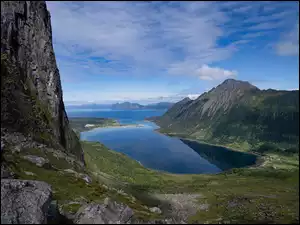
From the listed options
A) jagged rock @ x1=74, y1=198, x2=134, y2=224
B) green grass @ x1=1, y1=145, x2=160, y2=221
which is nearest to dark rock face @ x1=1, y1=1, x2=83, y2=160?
green grass @ x1=1, y1=145, x2=160, y2=221

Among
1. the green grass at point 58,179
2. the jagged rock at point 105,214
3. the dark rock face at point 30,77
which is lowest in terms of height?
the green grass at point 58,179

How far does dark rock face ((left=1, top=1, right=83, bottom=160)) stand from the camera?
87938 mm

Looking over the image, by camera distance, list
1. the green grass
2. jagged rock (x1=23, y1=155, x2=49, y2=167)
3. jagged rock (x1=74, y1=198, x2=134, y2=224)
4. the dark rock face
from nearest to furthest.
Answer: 1. jagged rock (x1=74, y1=198, x2=134, y2=224)
2. the green grass
3. jagged rock (x1=23, y1=155, x2=49, y2=167)
4. the dark rock face

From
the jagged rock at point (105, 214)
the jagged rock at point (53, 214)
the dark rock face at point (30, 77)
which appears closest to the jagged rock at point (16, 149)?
the dark rock face at point (30, 77)

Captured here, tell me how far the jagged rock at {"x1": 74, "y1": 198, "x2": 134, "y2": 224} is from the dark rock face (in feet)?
207

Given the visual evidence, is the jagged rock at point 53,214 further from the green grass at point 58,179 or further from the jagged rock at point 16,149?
the jagged rock at point 16,149

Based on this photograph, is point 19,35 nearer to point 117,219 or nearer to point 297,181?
point 117,219

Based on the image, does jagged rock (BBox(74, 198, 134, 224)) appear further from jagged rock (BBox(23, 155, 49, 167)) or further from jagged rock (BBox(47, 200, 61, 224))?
jagged rock (BBox(23, 155, 49, 167))

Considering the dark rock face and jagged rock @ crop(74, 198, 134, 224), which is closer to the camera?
jagged rock @ crop(74, 198, 134, 224)

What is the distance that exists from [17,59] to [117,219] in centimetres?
9653

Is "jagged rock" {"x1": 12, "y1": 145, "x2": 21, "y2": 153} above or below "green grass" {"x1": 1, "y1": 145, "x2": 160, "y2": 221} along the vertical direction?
above

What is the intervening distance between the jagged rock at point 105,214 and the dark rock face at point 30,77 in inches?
2484

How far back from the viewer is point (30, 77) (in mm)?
110938

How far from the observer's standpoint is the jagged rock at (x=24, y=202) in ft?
84.9
